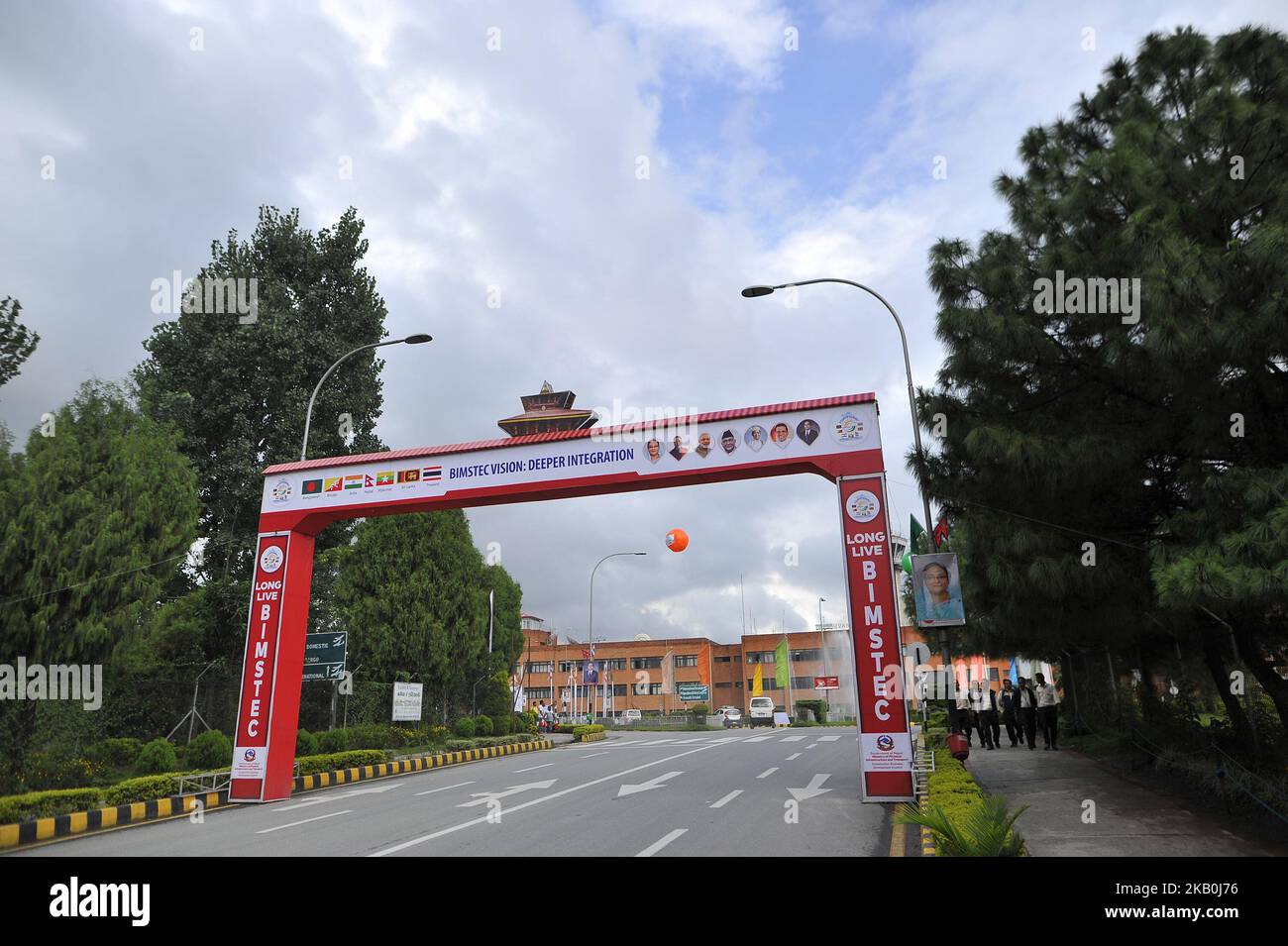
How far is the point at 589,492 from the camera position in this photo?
49.3 feet

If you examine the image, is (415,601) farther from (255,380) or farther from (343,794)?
(343,794)

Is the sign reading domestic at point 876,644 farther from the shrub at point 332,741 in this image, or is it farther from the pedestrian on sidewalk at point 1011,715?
the shrub at point 332,741

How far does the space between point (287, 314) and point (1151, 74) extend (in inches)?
1023

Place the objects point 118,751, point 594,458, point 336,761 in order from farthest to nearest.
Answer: point 336,761 < point 118,751 < point 594,458

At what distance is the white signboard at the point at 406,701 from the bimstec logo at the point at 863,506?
53.0 ft

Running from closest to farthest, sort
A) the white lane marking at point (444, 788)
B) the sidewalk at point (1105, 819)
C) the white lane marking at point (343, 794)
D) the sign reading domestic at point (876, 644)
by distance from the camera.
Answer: the sidewalk at point (1105, 819) → the sign reading domestic at point (876, 644) → the white lane marking at point (343, 794) → the white lane marking at point (444, 788)

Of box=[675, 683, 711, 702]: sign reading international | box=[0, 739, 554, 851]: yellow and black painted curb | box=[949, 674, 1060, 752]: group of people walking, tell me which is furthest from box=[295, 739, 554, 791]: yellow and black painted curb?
box=[675, 683, 711, 702]: sign reading international

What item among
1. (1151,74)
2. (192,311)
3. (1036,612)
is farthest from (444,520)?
(1151,74)

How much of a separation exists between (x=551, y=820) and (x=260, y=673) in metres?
7.44

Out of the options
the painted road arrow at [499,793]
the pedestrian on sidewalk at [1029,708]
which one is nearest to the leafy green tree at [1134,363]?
the pedestrian on sidewalk at [1029,708]

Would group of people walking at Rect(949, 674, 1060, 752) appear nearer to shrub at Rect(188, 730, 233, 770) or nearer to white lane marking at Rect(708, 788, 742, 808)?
white lane marking at Rect(708, 788, 742, 808)

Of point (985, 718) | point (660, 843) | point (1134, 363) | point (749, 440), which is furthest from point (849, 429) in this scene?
point (985, 718)

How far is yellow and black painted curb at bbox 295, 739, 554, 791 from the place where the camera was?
1652 centimetres

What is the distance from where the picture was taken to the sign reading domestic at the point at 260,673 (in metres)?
14.5
